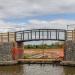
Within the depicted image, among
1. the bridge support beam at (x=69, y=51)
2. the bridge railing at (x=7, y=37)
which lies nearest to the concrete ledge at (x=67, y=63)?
the bridge support beam at (x=69, y=51)

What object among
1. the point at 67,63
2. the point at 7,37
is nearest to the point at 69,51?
the point at 67,63

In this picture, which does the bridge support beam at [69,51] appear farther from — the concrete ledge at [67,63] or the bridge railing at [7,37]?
the bridge railing at [7,37]

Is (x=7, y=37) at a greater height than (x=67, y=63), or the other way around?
(x=7, y=37)

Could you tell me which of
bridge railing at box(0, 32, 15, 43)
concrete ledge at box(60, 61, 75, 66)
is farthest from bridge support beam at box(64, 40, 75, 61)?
bridge railing at box(0, 32, 15, 43)

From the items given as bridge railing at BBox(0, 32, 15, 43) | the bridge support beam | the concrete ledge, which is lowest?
the concrete ledge

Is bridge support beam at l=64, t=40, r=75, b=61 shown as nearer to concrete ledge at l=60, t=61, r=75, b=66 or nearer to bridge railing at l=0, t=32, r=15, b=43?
concrete ledge at l=60, t=61, r=75, b=66

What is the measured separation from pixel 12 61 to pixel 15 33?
364 cm

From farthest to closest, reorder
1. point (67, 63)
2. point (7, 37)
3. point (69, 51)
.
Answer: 1. point (7, 37)
2. point (69, 51)
3. point (67, 63)

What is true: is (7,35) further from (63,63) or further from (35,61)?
(63,63)

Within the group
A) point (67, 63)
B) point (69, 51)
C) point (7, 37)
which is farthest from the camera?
point (7, 37)

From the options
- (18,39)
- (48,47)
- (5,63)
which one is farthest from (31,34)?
(48,47)

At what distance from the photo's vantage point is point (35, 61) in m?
39.8

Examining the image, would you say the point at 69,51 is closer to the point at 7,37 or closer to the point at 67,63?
the point at 67,63

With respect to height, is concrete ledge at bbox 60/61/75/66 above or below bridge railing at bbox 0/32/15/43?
below
